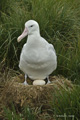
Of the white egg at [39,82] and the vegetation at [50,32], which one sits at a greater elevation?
the vegetation at [50,32]

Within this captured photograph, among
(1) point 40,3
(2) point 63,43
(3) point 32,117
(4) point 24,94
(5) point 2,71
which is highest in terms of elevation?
(1) point 40,3

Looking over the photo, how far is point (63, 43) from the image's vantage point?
13.7 feet

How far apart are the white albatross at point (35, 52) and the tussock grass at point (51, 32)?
0.50 metres

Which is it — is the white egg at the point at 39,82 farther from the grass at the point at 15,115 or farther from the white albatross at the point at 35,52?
the grass at the point at 15,115

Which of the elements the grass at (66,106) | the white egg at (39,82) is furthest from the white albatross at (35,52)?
the grass at (66,106)

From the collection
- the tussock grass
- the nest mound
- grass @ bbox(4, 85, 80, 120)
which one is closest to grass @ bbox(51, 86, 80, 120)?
grass @ bbox(4, 85, 80, 120)

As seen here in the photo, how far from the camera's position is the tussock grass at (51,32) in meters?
3.79

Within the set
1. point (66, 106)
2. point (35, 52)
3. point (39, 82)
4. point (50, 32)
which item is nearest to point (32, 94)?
point (39, 82)

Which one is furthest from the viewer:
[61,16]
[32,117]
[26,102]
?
[61,16]

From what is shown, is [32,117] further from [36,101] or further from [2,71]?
[2,71]

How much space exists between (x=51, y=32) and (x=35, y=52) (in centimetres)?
118

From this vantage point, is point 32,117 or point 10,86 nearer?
point 32,117

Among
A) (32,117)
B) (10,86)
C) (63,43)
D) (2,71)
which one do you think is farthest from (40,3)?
(32,117)

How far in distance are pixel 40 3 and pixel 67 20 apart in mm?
550
